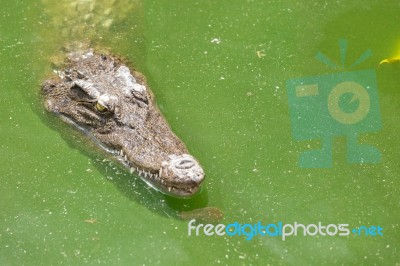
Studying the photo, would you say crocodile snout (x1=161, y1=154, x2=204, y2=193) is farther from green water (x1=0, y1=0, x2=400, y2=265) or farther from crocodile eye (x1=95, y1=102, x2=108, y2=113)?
crocodile eye (x1=95, y1=102, x2=108, y2=113)

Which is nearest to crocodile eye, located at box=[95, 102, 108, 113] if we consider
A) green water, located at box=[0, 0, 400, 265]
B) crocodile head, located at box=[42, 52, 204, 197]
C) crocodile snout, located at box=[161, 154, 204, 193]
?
crocodile head, located at box=[42, 52, 204, 197]

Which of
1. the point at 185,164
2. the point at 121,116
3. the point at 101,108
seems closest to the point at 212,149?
the point at 185,164

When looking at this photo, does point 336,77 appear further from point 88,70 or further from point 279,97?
point 88,70

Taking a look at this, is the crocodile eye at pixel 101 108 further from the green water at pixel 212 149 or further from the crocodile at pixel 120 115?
the green water at pixel 212 149

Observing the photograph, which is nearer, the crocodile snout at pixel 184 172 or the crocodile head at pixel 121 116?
the crocodile snout at pixel 184 172

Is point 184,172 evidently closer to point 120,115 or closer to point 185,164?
point 185,164

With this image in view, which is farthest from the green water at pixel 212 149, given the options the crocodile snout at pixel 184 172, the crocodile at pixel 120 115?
the crocodile snout at pixel 184 172

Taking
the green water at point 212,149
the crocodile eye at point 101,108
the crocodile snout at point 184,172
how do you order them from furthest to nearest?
the crocodile eye at point 101,108 < the green water at point 212,149 < the crocodile snout at point 184,172
